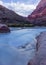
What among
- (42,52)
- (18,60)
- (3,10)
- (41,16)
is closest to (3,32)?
(18,60)

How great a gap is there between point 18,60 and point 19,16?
22.1 m

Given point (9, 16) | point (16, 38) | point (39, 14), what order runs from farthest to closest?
point (39, 14) < point (9, 16) < point (16, 38)

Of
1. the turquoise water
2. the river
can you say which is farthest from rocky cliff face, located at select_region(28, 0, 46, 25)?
the river

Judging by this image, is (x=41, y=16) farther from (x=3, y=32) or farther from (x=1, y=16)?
(x=3, y=32)

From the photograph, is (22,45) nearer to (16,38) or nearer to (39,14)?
(16,38)

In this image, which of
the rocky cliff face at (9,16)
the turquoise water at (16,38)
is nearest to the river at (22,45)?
the turquoise water at (16,38)

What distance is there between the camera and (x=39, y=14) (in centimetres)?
3384

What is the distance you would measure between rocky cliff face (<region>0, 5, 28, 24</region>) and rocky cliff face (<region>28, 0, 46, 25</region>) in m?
3.94

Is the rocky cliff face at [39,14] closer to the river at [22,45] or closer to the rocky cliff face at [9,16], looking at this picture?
the rocky cliff face at [9,16]

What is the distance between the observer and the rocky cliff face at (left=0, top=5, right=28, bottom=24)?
25.6 metres

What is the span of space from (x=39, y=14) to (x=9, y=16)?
8.37 metres

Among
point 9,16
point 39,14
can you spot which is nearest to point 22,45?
point 9,16

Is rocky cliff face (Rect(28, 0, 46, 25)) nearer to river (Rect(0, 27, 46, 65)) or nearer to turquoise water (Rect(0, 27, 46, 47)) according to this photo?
turquoise water (Rect(0, 27, 46, 47))

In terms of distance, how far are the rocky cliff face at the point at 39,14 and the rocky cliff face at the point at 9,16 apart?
12.9 feet
